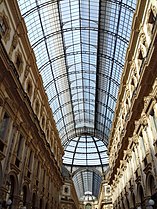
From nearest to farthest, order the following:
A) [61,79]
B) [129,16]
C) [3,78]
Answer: [3,78] → [129,16] → [61,79]

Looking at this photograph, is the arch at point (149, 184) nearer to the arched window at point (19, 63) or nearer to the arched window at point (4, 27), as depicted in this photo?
the arched window at point (19, 63)

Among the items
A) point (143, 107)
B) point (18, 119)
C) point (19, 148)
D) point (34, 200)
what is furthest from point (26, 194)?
point (143, 107)

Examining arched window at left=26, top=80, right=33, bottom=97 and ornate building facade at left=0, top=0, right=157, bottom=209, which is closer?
ornate building facade at left=0, top=0, right=157, bottom=209

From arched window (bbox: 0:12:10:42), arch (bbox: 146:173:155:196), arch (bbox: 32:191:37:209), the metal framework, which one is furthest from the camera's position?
the metal framework

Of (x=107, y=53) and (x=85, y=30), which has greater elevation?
(x=85, y=30)

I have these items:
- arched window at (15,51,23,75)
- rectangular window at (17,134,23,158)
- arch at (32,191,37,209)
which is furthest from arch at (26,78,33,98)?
arch at (32,191,37,209)

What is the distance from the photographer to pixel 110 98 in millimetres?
48031

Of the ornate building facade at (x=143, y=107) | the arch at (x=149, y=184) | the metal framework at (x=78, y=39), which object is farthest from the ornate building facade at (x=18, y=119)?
the arch at (x=149, y=184)

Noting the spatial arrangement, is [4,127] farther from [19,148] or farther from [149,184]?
[149,184]

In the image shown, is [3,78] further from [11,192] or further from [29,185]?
[29,185]

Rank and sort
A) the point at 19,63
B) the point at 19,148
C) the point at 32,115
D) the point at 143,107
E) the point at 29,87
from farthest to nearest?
the point at 29,87 → the point at 32,115 → the point at 19,63 → the point at 19,148 → the point at 143,107

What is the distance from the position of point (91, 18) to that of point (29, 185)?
23880mm

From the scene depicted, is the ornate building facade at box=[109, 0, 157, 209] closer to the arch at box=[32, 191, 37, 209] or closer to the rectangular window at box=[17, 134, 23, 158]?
the arch at box=[32, 191, 37, 209]

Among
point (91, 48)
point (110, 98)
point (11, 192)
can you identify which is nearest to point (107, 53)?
point (91, 48)
